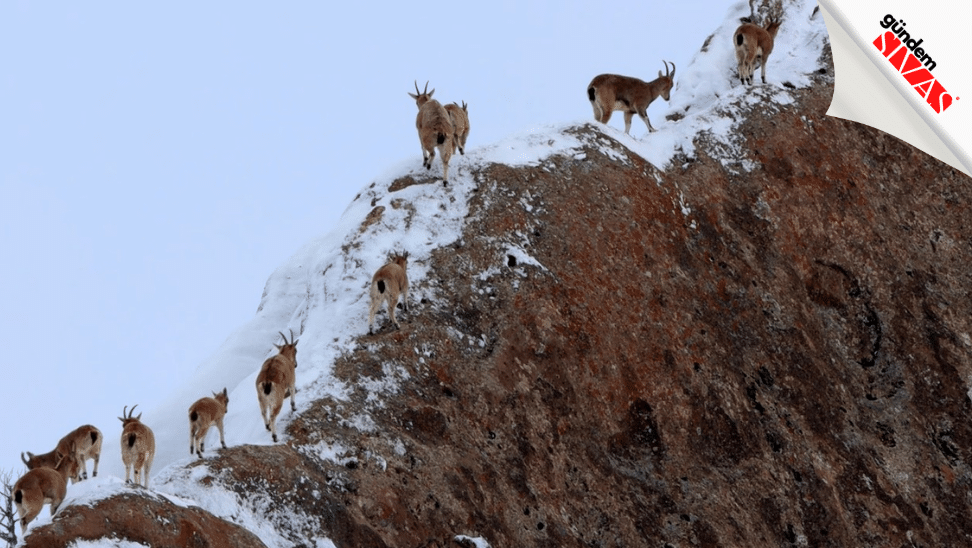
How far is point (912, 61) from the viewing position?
32.5 feet

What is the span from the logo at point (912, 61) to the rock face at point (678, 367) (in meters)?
12.1

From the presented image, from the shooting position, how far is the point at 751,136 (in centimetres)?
3178

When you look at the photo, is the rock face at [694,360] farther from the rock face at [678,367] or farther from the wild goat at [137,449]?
the wild goat at [137,449]

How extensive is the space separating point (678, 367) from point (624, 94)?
9070 millimetres

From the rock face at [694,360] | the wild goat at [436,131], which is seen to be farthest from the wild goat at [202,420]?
the wild goat at [436,131]

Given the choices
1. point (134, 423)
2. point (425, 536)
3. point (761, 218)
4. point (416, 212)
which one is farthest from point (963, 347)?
point (134, 423)


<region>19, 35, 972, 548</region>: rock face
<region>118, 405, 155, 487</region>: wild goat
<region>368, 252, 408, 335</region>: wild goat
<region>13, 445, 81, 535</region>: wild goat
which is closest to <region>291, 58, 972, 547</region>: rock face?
<region>19, 35, 972, 548</region>: rock face

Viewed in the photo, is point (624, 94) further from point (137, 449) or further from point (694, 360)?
point (137, 449)

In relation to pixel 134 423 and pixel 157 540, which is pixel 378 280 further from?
pixel 157 540

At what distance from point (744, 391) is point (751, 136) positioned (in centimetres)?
813

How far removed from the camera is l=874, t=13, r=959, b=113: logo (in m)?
9.81

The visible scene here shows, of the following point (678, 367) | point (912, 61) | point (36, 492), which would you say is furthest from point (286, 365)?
point (912, 61)

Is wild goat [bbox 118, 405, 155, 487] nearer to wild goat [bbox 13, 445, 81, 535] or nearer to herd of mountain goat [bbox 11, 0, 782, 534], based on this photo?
herd of mountain goat [bbox 11, 0, 782, 534]

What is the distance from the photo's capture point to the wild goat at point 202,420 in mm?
18891
